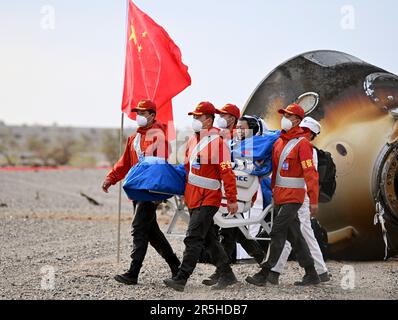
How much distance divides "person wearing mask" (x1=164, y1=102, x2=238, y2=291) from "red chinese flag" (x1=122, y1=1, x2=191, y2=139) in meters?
1.39

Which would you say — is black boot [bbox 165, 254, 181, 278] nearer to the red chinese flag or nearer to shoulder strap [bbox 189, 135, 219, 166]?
shoulder strap [bbox 189, 135, 219, 166]

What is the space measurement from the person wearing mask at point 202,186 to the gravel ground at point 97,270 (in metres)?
0.38

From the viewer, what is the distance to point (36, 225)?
13211mm

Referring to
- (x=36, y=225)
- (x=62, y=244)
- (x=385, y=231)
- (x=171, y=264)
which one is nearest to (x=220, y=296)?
(x=171, y=264)

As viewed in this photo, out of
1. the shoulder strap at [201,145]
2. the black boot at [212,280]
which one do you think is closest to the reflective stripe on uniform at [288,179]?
the shoulder strap at [201,145]

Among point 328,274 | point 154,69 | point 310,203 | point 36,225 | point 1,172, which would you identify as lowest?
point 1,172

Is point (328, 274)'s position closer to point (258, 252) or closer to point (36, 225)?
point (258, 252)

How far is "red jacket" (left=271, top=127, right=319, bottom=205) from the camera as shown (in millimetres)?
7516

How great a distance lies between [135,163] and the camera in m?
7.99

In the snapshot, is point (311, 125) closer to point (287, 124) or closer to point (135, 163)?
point (287, 124)

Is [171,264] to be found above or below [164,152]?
below

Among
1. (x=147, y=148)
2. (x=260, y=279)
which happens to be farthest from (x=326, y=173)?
(x=147, y=148)

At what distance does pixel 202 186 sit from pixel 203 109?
76cm
